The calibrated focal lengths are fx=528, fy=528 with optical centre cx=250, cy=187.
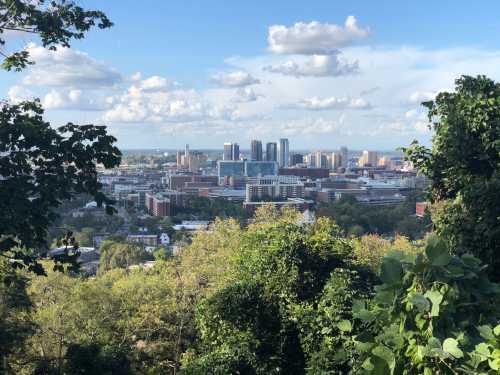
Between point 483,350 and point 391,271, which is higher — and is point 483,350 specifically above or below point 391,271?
below

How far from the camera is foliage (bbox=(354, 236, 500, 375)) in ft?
7.44

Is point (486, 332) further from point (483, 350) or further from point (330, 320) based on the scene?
point (330, 320)

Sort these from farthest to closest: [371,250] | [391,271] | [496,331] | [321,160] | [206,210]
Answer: [321,160] < [206,210] < [371,250] < [391,271] < [496,331]

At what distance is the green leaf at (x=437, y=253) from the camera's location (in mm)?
2461

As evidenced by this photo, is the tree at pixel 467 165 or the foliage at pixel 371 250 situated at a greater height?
the tree at pixel 467 165

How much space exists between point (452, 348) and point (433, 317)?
0.21 metres

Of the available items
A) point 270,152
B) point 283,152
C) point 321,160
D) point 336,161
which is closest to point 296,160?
point 321,160

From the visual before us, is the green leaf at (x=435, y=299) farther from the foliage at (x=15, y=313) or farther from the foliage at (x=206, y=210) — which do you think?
the foliage at (x=206, y=210)

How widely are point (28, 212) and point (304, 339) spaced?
331 cm

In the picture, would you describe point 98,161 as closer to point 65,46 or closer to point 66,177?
point 66,177

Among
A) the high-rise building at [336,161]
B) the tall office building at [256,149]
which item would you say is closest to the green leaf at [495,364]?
the tall office building at [256,149]

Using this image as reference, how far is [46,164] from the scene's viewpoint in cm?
493

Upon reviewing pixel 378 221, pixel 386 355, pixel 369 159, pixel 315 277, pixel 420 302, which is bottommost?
pixel 378 221

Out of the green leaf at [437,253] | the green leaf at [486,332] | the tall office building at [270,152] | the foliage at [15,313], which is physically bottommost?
the foliage at [15,313]
